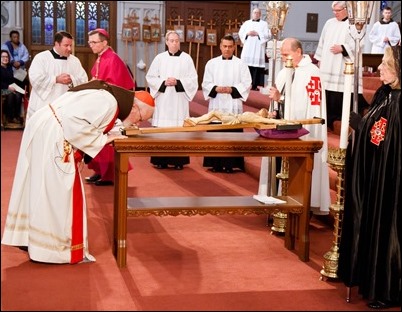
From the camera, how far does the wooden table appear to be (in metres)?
4.74

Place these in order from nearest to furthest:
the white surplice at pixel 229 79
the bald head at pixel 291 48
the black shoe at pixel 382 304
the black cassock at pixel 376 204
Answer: the black cassock at pixel 376 204 → the black shoe at pixel 382 304 → the bald head at pixel 291 48 → the white surplice at pixel 229 79

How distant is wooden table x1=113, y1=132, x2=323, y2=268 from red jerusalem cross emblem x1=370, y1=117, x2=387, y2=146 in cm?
94

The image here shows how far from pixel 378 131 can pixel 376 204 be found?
442 mm

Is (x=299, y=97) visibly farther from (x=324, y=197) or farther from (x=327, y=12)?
(x=327, y=12)

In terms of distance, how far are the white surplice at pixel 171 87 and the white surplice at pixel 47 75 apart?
3.42 feet

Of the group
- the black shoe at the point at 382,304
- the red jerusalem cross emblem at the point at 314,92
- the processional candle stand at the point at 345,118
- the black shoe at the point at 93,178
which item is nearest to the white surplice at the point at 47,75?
the black shoe at the point at 93,178

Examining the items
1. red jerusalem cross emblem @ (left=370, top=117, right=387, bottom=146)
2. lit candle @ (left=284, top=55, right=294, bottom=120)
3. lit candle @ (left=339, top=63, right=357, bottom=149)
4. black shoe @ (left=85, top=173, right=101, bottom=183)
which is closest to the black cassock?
red jerusalem cross emblem @ (left=370, top=117, right=387, bottom=146)

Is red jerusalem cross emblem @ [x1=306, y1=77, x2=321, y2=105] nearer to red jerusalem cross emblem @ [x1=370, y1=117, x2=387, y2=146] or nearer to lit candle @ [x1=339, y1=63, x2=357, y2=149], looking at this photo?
lit candle @ [x1=339, y1=63, x2=357, y2=149]

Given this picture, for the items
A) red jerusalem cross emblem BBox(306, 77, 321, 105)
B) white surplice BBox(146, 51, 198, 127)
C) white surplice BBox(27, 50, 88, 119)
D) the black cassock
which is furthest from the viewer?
white surplice BBox(146, 51, 198, 127)

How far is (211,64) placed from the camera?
30.0ft

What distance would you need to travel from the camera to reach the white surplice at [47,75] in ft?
29.1

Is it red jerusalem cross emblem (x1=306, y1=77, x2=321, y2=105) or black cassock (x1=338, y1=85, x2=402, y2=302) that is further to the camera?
red jerusalem cross emblem (x1=306, y1=77, x2=321, y2=105)

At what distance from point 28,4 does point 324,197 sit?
11.7m

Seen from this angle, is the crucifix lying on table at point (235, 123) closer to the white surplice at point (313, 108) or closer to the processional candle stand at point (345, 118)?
the processional candle stand at point (345, 118)
